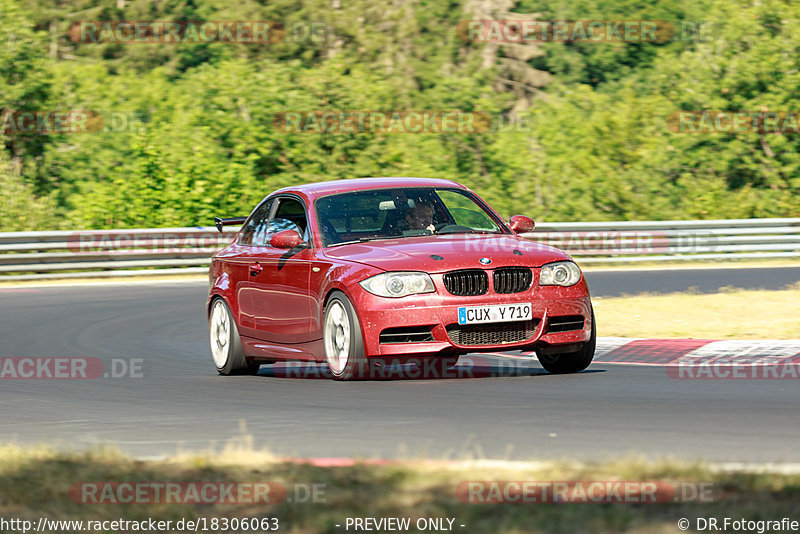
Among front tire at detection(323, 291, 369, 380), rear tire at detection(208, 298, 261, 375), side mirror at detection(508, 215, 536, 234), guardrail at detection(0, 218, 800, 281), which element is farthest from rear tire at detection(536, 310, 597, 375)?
guardrail at detection(0, 218, 800, 281)

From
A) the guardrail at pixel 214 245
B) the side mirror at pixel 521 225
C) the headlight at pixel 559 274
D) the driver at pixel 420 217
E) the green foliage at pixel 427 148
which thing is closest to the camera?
the headlight at pixel 559 274

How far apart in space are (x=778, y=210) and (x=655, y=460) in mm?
30999

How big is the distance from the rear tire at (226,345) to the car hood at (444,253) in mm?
1701

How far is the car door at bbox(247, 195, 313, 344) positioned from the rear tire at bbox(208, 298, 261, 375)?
359 mm

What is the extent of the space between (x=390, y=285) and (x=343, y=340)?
26.4 inches

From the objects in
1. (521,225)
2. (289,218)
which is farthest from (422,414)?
(289,218)

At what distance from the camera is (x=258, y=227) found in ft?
41.0

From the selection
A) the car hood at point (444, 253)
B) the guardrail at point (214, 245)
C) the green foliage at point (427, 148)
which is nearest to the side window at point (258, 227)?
the car hood at point (444, 253)

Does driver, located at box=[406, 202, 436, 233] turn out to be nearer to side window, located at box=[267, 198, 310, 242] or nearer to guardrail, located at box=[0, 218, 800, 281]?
side window, located at box=[267, 198, 310, 242]

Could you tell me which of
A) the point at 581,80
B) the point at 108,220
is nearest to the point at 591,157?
the point at 108,220

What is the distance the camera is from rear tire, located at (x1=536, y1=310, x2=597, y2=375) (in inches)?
427

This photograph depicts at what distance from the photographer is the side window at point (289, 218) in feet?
38.3

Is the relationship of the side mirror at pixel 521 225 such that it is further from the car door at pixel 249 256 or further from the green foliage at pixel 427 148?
the green foliage at pixel 427 148

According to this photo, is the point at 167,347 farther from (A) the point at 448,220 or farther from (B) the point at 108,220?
(B) the point at 108,220
